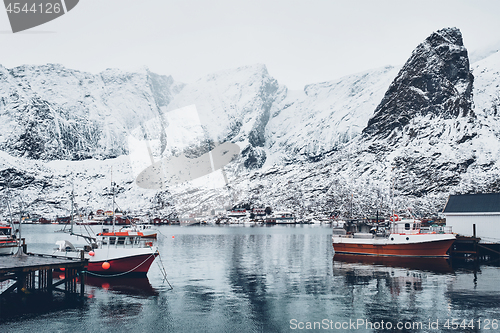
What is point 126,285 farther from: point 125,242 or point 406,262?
point 406,262

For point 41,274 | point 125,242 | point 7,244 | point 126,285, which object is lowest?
point 126,285

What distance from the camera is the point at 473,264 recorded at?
64938 mm

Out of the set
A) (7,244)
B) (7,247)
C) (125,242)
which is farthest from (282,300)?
(7,244)

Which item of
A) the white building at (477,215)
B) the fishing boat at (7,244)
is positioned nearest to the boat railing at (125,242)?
the fishing boat at (7,244)

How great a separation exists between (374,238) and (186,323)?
1966 inches

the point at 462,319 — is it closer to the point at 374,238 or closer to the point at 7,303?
the point at 7,303

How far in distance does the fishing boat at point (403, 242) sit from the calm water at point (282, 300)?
619 centimetres

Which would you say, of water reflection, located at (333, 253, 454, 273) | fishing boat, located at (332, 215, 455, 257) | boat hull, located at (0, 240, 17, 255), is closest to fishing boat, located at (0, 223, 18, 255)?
boat hull, located at (0, 240, 17, 255)

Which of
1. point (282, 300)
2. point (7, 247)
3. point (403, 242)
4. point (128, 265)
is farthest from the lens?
point (403, 242)

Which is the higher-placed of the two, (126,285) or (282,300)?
(126,285)

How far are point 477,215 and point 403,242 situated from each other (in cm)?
1657

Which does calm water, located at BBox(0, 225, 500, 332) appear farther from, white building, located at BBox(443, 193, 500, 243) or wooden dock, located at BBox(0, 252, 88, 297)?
white building, located at BBox(443, 193, 500, 243)

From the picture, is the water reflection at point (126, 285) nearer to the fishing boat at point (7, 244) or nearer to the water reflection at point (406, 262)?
the fishing boat at point (7, 244)

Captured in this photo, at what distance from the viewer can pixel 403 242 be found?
69.4 m
